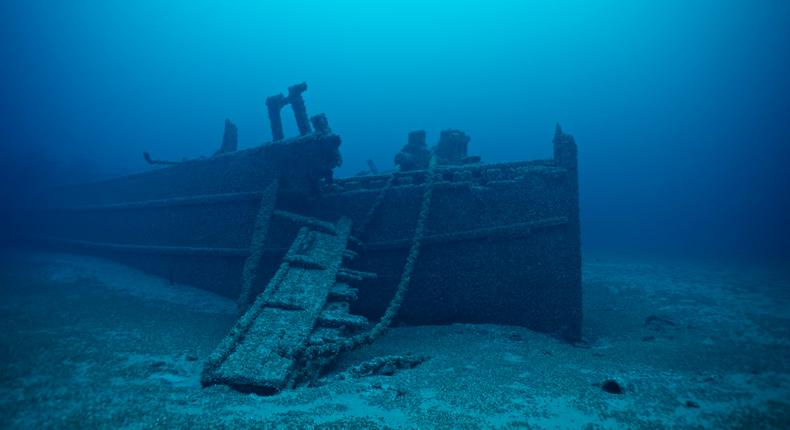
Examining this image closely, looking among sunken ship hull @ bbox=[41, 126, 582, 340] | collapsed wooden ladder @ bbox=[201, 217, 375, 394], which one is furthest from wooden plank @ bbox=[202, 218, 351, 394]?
sunken ship hull @ bbox=[41, 126, 582, 340]

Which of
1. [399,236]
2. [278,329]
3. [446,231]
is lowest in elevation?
[278,329]

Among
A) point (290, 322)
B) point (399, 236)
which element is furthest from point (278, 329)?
point (399, 236)

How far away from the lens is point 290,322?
407 cm

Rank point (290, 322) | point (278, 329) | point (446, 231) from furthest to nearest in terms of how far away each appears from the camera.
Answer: point (446, 231), point (290, 322), point (278, 329)

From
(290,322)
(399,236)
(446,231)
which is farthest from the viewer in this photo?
(399,236)

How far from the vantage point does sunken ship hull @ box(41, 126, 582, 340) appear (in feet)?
21.2

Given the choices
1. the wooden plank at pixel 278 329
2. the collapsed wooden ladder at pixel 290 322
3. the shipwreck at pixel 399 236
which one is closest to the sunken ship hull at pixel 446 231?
the shipwreck at pixel 399 236

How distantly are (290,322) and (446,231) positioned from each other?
349 centimetres

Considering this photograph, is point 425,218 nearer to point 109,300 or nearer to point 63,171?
point 109,300

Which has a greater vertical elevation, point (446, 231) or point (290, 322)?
point (446, 231)

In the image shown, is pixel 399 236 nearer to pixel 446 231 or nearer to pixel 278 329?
pixel 446 231

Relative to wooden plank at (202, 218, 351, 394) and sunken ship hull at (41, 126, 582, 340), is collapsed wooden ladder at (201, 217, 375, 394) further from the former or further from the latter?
→ sunken ship hull at (41, 126, 582, 340)

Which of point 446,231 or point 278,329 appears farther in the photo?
point 446,231

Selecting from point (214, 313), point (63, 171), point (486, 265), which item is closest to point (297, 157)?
point (214, 313)
